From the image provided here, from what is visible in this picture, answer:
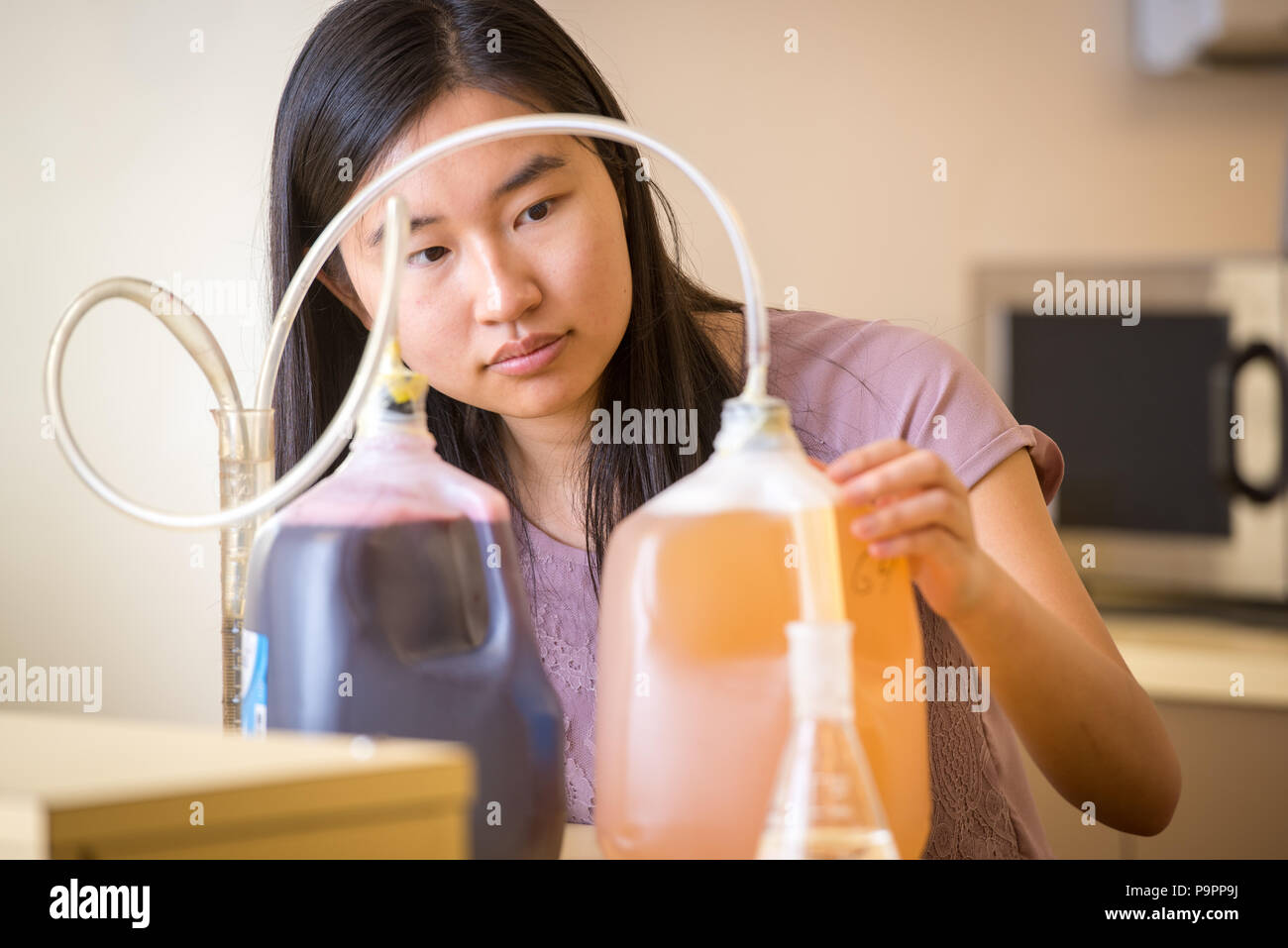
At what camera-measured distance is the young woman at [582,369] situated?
2.94ft

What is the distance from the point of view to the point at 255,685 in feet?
1.99

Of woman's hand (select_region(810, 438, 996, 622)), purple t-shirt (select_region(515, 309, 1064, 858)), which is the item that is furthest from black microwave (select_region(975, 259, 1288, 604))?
woman's hand (select_region(810, 438, 996, 622))

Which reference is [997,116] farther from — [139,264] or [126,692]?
[126,692]

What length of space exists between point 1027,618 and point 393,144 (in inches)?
24.7

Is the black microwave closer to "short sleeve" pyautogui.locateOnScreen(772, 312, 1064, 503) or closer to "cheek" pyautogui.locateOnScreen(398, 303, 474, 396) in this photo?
"short sleeve" pyautogui.locateOnScreen(772, 312, 1064, 503)

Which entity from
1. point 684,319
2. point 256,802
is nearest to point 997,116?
point 684,319

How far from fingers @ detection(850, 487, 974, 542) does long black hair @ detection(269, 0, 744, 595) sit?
0.52 meters

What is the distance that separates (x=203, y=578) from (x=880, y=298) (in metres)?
1.42

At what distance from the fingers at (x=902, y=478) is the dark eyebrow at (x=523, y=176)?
1.42 feet

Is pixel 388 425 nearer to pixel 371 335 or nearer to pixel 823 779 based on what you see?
pixel 371 335

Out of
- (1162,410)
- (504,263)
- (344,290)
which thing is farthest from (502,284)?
→ (1162,410)

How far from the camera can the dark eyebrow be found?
2.96 feet

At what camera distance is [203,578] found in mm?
2494

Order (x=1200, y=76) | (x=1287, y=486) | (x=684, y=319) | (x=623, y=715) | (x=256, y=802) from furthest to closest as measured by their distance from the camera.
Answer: (x=1200, y=76) < (x=1287, y=486) < (x=684, y=319) < (x=623, y=715) < (x=256, y=802)
